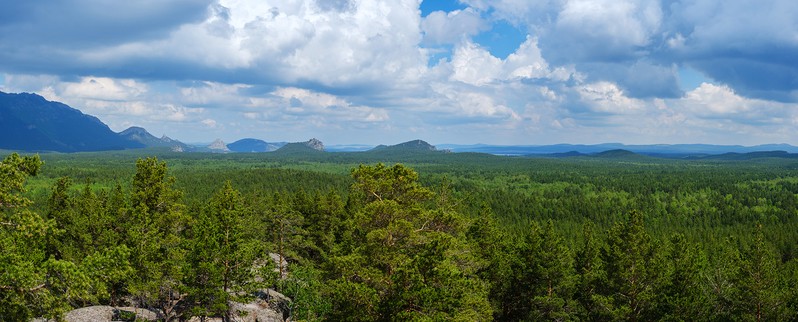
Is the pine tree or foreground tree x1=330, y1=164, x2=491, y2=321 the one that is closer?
foreground tree x1=330, y1=164, x2=491, y2=321

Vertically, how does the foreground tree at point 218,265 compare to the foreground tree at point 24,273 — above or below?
below

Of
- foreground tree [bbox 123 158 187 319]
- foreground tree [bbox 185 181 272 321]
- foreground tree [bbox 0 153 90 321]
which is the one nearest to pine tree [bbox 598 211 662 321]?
foreground tree [bbox 185 181 272 321]

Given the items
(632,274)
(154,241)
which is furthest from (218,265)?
(632,274)

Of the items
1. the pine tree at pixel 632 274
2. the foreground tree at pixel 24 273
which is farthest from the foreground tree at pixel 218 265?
the pine tree at pixel 632 274

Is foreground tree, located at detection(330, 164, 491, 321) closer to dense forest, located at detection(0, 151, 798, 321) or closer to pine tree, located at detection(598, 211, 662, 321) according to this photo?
dense forest, located at detection(0, 151, 798, 321)

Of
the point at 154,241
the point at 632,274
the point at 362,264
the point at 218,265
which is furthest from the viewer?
the point at 632,274

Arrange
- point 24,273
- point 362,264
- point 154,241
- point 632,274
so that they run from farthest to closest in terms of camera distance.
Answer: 1. point 632,274
2. point 154,241
3. point 362,264
4. point 24,273

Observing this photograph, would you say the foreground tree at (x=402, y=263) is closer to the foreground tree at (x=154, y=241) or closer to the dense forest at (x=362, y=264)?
the dense forest at (x=362, y=264)

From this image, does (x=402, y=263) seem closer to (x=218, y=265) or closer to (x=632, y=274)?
(x=218, y=265)

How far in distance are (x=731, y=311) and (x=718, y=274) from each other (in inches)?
133

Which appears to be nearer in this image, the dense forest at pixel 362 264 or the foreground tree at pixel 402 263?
the dense forest at pixel 362 264

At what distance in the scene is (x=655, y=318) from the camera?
4119 cm

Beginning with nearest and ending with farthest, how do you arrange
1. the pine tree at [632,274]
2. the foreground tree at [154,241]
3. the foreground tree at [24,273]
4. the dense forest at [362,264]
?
the foreground tree at [24,273] < the dense forest at [362,264] < the foreground tree at [154,241] < the pine tree at [632,274]

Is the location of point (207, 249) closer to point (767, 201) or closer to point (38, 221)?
point (38, 221)
